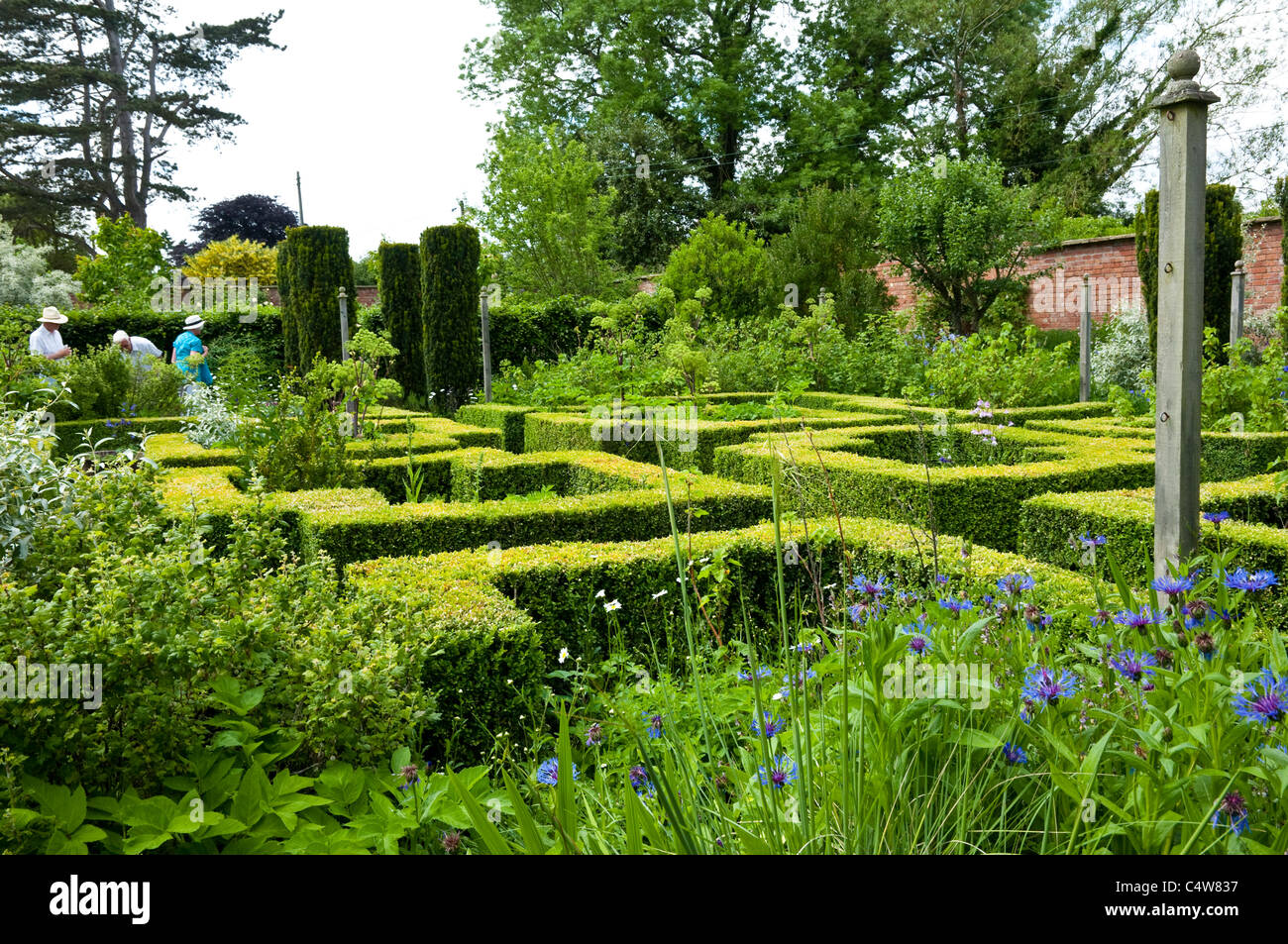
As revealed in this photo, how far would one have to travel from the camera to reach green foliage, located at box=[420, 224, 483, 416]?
14359mm

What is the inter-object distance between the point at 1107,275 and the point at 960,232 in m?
3.43

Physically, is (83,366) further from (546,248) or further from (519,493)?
(546,248)

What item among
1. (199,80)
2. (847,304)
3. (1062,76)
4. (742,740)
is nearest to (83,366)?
(742,740)

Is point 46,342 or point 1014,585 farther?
point 46,342

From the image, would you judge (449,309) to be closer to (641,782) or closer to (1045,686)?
(641,782)

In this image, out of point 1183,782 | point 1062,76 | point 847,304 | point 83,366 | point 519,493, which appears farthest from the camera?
point 1062,76

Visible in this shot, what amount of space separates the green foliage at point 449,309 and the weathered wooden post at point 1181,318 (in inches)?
488

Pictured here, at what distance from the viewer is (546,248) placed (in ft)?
67.6

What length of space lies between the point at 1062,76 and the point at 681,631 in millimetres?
25594

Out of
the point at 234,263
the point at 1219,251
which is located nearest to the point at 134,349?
the point at 1219,251

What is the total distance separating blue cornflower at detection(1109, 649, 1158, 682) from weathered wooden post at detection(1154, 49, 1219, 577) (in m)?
1.12

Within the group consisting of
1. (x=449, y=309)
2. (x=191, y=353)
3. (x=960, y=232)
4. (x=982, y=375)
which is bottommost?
(x=982, y=375)

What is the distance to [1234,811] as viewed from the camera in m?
1.58

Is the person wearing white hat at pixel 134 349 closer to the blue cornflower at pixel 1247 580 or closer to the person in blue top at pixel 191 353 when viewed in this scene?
the person in blue top at pixel 191 353
